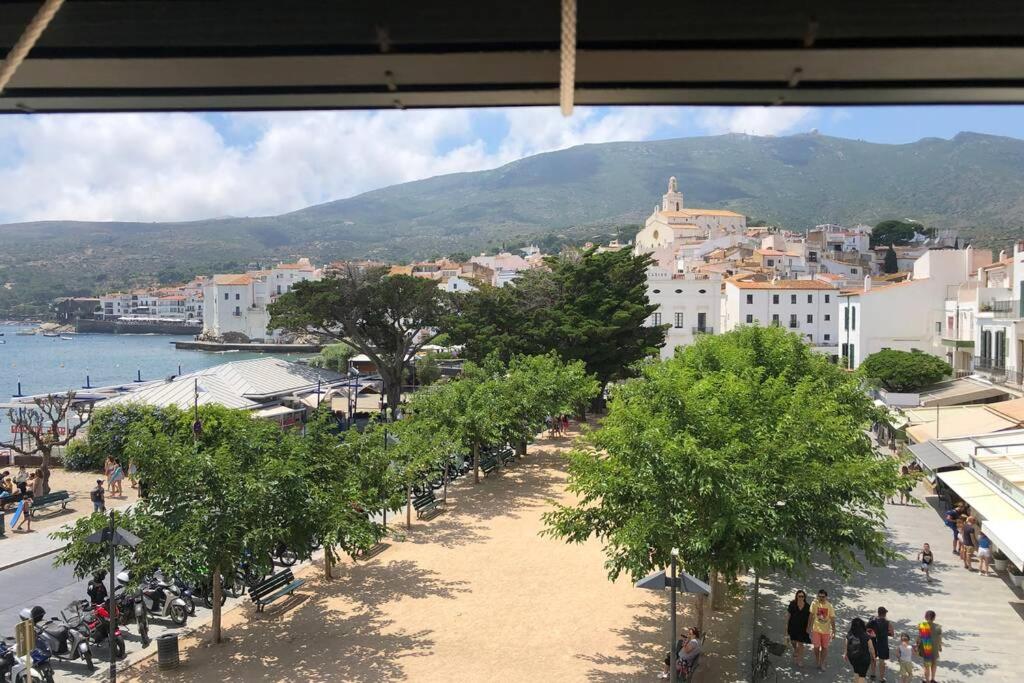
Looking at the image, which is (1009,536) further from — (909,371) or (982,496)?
Result: (909,371)

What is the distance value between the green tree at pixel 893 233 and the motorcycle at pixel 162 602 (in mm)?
108045

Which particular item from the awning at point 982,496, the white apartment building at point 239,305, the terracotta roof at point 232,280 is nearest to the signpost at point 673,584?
the awning at point 982,496

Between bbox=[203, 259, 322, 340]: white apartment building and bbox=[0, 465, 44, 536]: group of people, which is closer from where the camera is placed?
bbox=[0, 465, 44, 536]: group of people

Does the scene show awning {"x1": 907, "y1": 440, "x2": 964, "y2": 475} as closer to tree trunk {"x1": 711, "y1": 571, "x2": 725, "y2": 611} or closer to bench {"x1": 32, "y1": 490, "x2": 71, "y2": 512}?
tree trunk {"x1": 711, "y1": 571, "x2": 725, "y2": 611}

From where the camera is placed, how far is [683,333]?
5644 cm

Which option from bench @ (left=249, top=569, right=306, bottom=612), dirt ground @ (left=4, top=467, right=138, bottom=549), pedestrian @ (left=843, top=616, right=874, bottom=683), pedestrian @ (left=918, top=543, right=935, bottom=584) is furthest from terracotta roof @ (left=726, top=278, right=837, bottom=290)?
bench @ (left=249, top=569, right=306, bottom=612)

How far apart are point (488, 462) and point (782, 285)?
3996 centimetres

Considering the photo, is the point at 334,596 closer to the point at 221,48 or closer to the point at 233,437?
the point at 233,437

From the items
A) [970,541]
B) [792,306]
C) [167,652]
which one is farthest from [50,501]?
[792,306]

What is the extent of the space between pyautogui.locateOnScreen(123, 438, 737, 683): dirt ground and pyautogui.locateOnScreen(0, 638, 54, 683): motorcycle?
39.2 inches

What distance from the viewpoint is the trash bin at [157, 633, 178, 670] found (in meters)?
9.44

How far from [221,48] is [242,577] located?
1051 centimetres

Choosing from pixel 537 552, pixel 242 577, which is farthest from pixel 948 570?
pixel 242 577

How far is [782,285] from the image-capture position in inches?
2184
